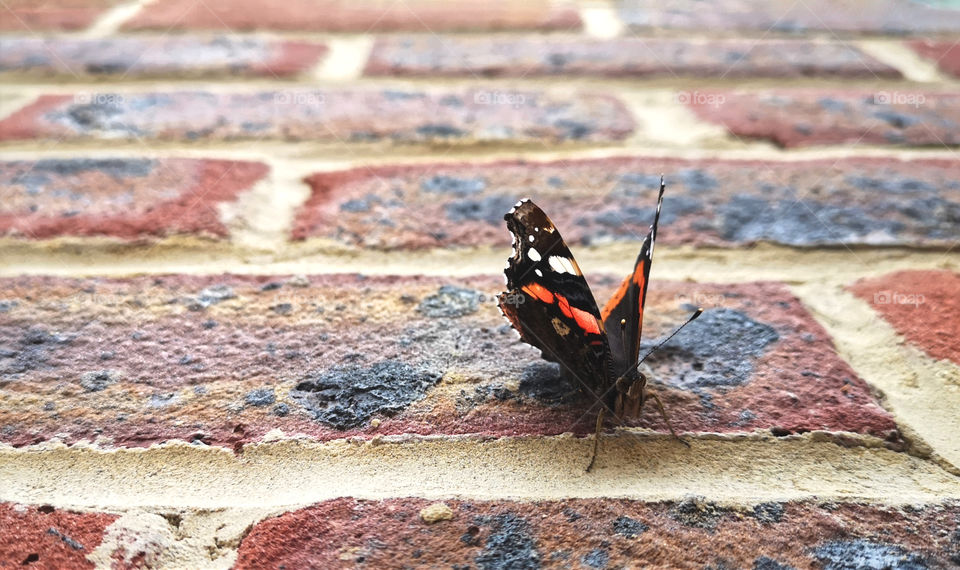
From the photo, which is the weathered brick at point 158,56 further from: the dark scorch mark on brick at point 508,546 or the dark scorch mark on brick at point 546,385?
the dark scorch mark on brick at point 508,546

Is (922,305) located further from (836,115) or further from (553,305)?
(836,115)

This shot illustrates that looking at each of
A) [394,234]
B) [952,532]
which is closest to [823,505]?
[952,532]

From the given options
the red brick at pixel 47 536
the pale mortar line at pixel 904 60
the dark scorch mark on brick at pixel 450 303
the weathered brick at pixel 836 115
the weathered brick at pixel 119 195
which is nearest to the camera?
the red brick at pixel 47 536

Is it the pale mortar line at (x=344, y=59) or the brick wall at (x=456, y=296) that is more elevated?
the pale mortar line at (x=344, y=59)

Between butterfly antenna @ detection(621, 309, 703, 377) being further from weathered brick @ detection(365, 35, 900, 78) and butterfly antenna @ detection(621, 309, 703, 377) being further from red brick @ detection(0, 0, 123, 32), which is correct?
red brick @ detection(0, 0, 123, 32)

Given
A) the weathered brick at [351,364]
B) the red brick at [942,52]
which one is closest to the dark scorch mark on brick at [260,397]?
the weathered brick at [351,364]

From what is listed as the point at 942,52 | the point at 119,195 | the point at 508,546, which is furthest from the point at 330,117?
the point at 942,52
